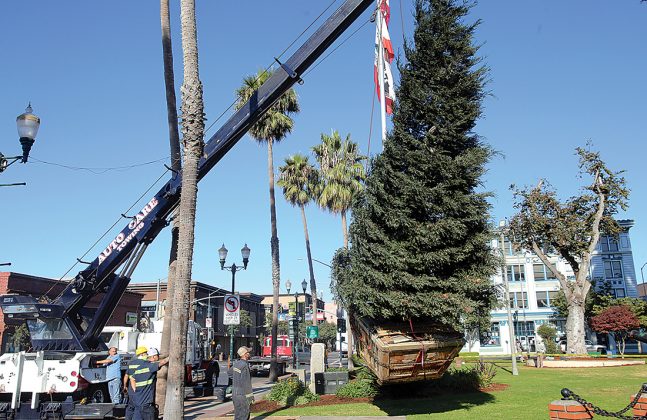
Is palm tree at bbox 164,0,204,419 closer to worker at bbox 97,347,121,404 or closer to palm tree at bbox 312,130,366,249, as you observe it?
worker at bbox 97,347,121,404

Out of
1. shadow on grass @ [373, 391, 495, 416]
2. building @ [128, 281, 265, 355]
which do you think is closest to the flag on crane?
shadow on grass @ [373, 391, 495, 416]

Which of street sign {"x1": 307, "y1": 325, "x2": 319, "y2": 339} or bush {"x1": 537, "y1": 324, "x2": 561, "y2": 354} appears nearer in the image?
street sign {"x1": 307, "y1": 325, "x2": 319, "y2": 339}

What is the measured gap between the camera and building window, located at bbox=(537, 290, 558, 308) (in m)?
64.1

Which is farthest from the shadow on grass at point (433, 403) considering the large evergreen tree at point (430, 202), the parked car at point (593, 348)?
the parked car at point (593, 348)

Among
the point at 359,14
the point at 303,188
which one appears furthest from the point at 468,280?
the point at 303,188

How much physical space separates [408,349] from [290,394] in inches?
248

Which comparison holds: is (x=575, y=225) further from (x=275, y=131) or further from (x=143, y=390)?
(x=143, y=390)

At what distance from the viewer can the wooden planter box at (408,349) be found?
1055 centimetres

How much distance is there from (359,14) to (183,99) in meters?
4.71

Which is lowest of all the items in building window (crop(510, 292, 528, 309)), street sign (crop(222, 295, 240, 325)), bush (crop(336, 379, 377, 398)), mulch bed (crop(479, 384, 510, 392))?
mulch bed (crop(479, 384, 510, 392))

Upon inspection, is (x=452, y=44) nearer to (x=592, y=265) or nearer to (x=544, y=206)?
(x=544, y=206)

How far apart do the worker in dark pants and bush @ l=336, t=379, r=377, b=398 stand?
254 inches

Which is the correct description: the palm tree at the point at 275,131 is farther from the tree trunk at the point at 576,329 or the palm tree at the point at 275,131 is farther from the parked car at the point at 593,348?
the parked car at the point at 593,348

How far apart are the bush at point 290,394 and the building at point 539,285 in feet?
163
